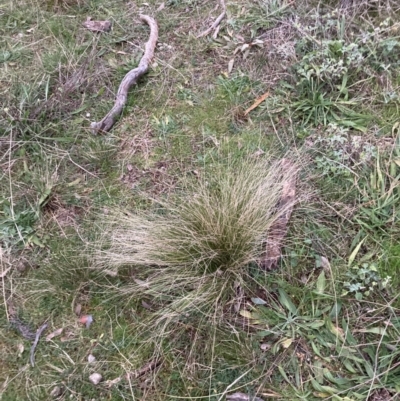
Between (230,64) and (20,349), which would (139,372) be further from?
(230,64)

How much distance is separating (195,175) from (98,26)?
4.98ft

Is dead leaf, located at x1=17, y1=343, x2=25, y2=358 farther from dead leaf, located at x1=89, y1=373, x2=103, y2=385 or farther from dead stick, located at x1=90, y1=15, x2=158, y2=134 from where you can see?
dead stick, located at x1=90, y1=15, x2=158, y2=134

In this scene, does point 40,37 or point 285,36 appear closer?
point 285,36

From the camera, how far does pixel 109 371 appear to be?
2.04 meters

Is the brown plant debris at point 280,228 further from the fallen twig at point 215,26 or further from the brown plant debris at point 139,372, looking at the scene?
the fallen twig at point 215,26

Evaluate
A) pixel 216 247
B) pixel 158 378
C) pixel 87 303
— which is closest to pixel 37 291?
pixel 87 303

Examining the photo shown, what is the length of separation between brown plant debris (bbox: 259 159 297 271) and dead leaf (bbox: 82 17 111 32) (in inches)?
69.6

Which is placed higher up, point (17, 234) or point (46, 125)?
point (46, 125)

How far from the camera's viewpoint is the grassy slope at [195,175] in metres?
1.97

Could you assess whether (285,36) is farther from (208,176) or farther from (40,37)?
(40,37)

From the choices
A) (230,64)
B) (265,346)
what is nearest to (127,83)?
(230,64)

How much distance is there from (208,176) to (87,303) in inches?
35.7

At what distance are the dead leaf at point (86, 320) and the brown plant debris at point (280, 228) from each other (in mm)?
856

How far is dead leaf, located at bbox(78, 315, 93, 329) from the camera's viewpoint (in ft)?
7.11
